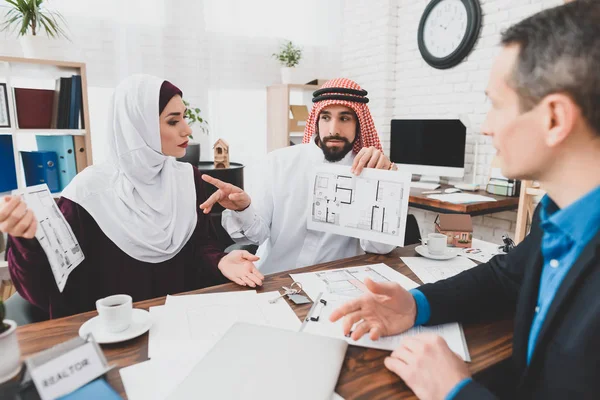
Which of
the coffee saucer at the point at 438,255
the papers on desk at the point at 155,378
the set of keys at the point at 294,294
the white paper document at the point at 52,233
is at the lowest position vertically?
the papers on desk at the point at 155,378

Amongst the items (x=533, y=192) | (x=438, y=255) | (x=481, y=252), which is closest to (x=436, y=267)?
(x=438, y=255)

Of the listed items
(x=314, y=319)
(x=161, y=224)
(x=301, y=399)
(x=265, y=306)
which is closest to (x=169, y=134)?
(x=161, y=224)

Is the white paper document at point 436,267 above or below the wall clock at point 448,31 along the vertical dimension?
below

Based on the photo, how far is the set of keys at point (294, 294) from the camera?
1.08m

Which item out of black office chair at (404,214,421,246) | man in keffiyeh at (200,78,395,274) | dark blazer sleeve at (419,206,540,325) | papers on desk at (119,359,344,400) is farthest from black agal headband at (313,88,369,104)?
papers on desk at (119,359,344,400)

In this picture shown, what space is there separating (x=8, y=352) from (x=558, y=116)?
3.55 feet

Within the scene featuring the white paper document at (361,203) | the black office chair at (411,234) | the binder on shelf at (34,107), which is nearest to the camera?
the white paper document at (361,203)

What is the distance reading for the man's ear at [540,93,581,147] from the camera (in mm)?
659

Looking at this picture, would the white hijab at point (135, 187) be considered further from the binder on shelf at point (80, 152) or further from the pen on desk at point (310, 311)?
the binder on shelf at point (80, 152)

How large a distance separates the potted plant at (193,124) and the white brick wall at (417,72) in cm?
179

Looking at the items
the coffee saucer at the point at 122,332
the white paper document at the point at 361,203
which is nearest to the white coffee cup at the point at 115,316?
the coffee saucer at the point at 122,332

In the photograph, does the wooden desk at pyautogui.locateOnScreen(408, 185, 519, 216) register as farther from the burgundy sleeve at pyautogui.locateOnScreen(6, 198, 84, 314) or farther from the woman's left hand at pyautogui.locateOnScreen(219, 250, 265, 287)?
the burgundy sleeve at pyautogui.locateOnScreen(6, 198, 84, 314)

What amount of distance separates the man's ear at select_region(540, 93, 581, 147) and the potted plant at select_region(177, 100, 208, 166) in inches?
96.5

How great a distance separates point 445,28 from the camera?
11.5ft
